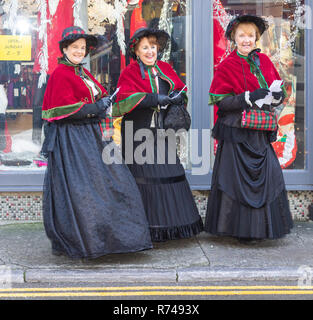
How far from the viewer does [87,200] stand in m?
4.84

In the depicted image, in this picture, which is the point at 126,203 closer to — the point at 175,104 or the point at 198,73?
the point at 175,104

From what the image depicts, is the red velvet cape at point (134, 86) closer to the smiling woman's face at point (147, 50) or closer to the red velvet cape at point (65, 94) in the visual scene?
the smiling woman's face at point (147, 50)

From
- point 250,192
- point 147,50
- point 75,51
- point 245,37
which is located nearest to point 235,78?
point 245,37

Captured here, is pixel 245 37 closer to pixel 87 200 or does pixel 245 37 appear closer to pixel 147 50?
pixel 147 50

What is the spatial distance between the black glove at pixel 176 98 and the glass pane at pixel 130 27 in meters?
1.25

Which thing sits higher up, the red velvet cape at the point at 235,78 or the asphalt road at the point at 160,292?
the red velvet cape at the point at 235,78

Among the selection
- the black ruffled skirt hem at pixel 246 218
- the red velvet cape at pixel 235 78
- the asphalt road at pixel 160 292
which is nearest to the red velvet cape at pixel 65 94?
the red velvet cape at pixel 235 78

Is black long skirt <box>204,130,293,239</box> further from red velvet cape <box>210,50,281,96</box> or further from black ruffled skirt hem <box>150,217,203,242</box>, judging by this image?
red velvet cape <box>210,50,281,96</box>

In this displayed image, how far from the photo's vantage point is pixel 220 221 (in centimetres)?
554

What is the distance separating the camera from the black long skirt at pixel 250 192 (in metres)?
5.42

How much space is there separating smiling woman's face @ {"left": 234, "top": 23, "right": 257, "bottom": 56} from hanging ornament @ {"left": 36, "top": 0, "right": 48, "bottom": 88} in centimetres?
248

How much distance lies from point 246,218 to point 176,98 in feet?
4.39

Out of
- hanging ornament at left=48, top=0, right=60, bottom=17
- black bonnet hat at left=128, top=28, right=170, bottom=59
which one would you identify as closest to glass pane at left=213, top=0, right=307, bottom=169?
black bonnet hat at left=128, top=28, right=170, bottom=59
